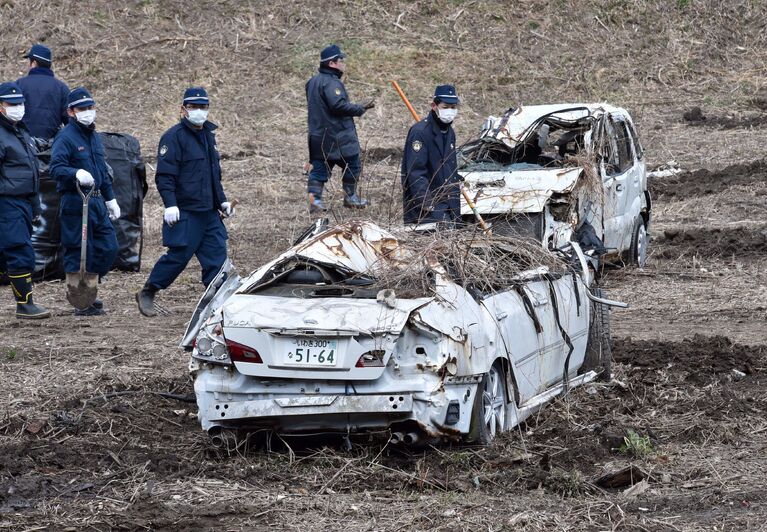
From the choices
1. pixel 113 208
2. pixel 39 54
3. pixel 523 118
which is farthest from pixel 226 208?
pixel 39 54

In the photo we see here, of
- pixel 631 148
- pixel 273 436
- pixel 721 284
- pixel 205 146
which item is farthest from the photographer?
pixel 631 148

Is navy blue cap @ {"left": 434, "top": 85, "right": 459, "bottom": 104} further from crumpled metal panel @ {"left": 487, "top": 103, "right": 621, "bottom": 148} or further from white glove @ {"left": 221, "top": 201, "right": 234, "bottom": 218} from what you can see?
white glove @ {"left": 221, "top": 201, "right": 234, "bottom": 218}

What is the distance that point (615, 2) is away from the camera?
26781 millimetres

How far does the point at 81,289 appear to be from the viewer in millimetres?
11703

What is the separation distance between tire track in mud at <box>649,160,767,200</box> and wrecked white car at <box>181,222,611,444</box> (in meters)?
10.5

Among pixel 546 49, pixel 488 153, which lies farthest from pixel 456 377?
pixel 546 49

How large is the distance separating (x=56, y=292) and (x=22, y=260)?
161 centimetres

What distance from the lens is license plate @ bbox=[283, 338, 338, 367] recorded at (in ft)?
22.1

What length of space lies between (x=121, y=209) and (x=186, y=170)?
303 cm

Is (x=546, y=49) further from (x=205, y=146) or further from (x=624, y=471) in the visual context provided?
(x=624, y=471)

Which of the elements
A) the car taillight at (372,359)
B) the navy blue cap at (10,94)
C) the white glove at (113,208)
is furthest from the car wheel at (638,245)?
the car taillight at (372,359)

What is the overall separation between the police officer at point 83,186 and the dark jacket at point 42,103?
229 centimetres

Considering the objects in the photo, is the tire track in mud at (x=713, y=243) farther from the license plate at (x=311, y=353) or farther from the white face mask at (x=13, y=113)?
the license plate at (x=311, y=353)

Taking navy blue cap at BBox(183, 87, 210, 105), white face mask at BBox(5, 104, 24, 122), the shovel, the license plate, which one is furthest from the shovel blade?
the license plate
